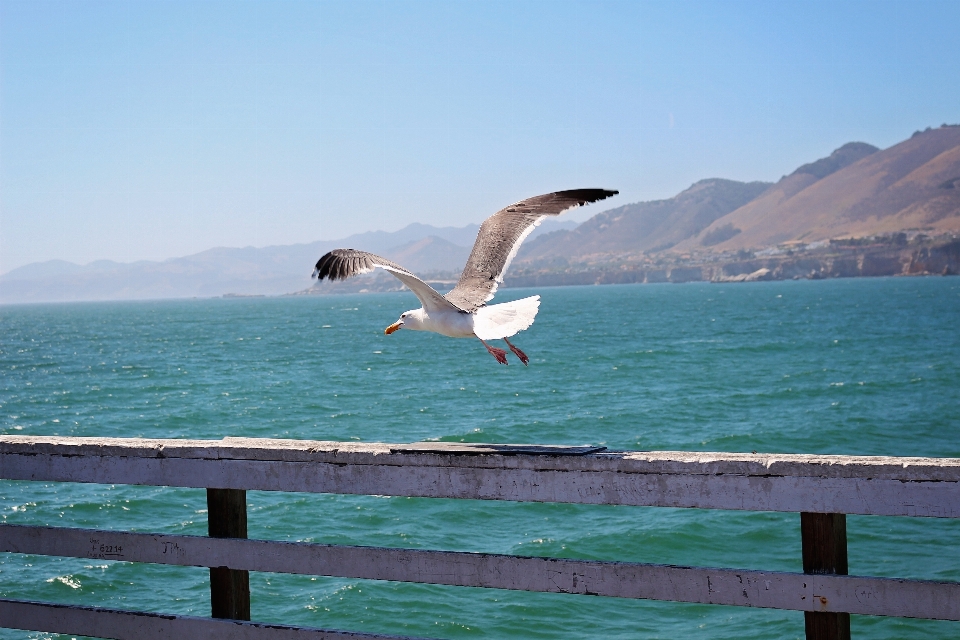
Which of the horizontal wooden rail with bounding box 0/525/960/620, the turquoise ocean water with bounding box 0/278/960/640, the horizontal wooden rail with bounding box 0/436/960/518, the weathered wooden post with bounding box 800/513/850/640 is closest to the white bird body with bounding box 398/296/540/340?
the horizontal wooden rail with bounding box 0/436/960/518

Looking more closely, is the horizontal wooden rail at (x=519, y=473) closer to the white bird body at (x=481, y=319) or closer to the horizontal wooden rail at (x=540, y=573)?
the horizontal wooden rail at (x=540, y=573)

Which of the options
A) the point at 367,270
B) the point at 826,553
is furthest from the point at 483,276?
the point at 826,553

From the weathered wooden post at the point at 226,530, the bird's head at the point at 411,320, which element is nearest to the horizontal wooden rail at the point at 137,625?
the weathered wooden post at the point at 226,530

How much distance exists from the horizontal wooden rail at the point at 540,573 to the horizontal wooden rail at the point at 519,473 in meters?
0.19

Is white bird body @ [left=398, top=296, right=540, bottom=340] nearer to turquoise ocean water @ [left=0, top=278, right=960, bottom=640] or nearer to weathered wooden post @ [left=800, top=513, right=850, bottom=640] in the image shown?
weathered wooden post @ [left=800, top=513, right=850, bottom=640]

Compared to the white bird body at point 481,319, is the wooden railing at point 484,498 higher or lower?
lower

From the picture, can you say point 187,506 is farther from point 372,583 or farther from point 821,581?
point 821,581

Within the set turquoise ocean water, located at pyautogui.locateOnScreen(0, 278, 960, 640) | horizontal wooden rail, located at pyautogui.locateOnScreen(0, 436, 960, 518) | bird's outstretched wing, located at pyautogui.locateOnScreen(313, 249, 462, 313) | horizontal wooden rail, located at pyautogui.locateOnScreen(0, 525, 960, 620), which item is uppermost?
bird's outstretched wing, located at pyautogui.locateOnScreen(313, 249, 462, 313)

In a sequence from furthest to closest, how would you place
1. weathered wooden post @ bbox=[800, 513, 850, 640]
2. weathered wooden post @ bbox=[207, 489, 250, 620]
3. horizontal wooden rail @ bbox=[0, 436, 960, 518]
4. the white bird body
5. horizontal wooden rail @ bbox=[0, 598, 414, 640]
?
the white bird body → weathered wooden post @ bbox=[207, 489, 250, 620] → horizontal wooden rail @ bbox=[0, 598, 414, 640] → weathered wooden post @ bbox=[800, 513, 850, 640] → horizontal wooden rail @ bbox=[0, 436, 960, 518]

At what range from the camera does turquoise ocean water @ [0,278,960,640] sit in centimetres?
952

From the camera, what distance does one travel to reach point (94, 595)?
10.1m

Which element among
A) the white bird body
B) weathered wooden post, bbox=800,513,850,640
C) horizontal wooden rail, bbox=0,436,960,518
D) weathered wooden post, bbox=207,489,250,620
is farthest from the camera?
the white bird body

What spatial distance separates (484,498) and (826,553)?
3.30ft

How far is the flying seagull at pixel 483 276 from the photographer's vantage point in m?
4.59
